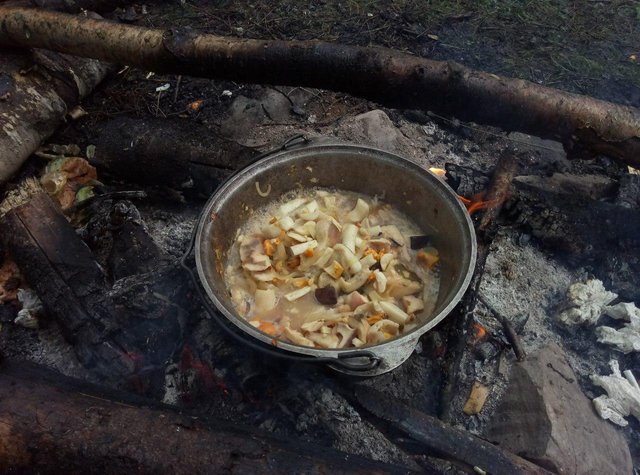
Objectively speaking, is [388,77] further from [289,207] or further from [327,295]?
[327,295]

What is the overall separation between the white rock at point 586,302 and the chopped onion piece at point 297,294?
72.8 inches

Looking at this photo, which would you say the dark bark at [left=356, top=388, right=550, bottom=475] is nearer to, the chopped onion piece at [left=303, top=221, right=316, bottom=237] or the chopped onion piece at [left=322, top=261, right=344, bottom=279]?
the chopped onion piece at [left=322, top=261, right=344, bottom=279]

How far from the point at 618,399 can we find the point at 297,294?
2109 mm

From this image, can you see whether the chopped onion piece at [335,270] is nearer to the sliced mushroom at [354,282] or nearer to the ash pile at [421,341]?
the sliced mushroom at [354,282]

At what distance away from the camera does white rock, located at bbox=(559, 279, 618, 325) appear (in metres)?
3.18

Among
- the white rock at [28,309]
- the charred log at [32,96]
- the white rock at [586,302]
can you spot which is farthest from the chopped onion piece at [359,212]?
the charred log at [32,96]

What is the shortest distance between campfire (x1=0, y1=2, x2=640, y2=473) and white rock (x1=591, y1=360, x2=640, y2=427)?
11 mm

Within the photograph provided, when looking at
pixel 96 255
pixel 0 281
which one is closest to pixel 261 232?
pixel 96 255

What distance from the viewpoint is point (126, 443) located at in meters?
1.99

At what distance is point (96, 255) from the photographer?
339 centimetres

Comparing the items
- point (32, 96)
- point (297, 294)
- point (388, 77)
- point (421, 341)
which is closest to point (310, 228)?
point (297, 294)

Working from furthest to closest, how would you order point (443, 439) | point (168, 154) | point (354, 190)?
point (168, 154) → point (354, 190) → point (443, 439)

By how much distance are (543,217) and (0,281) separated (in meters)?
4.07

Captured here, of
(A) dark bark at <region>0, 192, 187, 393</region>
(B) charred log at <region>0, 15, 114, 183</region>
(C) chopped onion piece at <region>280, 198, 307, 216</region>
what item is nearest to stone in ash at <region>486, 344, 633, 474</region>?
(C) chopped onion piece at <region>280, 198, 307, 216</region>
